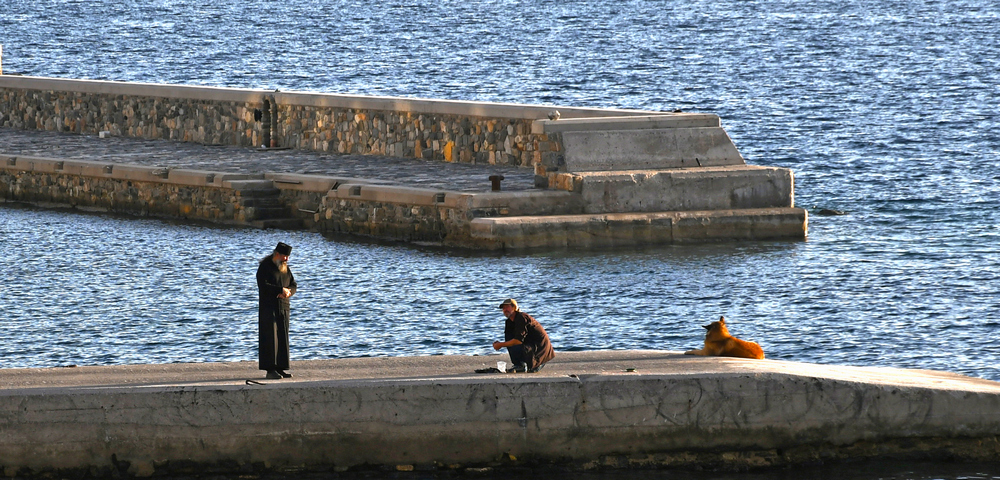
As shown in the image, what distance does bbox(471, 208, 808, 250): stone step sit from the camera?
25109mm

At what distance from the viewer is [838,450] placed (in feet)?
44.9

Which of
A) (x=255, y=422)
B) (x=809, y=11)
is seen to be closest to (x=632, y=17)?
(x=809, y=11)

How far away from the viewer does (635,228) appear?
2561cm

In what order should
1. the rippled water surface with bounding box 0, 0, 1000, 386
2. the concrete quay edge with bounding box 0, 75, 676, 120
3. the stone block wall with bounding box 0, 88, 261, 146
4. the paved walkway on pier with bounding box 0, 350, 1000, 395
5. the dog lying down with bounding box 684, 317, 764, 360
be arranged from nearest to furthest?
the paved walkway on pier with bounding box 0, 350, 1000, 395 < the dog lying down with bounding box 684, 317, 764, 360 < the rippled water surface with bounding box 0, 0, 1000, 386 < the concrete quay edge with bounding box 0, 75, 676, 120 < the stone block wall with bounding box 0, 88, 261, 146

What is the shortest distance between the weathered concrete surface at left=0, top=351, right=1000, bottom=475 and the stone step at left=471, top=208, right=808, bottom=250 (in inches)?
442

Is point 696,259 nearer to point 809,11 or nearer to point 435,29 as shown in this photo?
point 435,29

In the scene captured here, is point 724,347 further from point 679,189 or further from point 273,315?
point 679,189

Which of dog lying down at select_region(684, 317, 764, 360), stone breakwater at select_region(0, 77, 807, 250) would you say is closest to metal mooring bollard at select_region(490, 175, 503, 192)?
stone breakwater at select_region(0, 77, 807, 250)

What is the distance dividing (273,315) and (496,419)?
2.13 meters

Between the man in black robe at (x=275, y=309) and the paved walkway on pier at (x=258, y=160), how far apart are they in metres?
12.6

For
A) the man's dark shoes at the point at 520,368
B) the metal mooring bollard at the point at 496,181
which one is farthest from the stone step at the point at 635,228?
the man's dark shoes at the point at 520,368

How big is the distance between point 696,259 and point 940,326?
510cm

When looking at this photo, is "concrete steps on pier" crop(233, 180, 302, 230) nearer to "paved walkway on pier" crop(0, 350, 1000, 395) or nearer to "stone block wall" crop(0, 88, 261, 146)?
"stone block wall" crop(0, 88, 261, 146)

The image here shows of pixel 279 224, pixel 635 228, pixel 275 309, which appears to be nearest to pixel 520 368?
pixel 275 309
